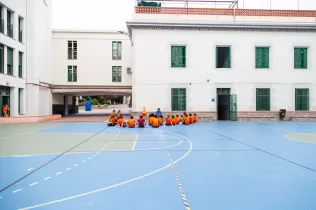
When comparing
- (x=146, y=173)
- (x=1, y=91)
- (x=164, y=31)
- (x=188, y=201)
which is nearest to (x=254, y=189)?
(x=188, y=201)

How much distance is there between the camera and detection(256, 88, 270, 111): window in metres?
22.4

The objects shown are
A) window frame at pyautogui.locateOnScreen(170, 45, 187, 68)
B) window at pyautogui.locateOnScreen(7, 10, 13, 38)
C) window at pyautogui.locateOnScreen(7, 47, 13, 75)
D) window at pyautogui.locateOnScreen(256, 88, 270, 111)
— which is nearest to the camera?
window at pyautogui.locateOnScreen(7, 10, 13, 38)

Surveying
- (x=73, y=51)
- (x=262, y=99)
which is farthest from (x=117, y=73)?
(x=262, y=99)

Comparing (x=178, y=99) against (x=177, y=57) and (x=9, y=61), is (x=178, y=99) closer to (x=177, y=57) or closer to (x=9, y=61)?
(x=177, y=57)

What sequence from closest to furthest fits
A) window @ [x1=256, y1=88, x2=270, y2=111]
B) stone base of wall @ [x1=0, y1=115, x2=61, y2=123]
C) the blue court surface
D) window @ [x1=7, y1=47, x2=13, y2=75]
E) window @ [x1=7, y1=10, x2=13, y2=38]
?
1. the blue court surface
2. stone base of wall @ [x1=0, y1=115, x2=61, y2=123]
3. window @ [x1=7, y1=10, x2=13, y2=38]
4. window @ [x1=7, y1=47, x2=13, y2=75]
5. window @ [x1=256, y1=88, x2=270, y2=111]

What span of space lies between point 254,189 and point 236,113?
18.1 meters

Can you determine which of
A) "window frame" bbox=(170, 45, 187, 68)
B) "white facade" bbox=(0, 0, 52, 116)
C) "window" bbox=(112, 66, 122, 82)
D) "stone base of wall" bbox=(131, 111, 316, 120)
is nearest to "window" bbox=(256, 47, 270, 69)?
"stone base of wall" bbox=(131, 111, 316, 120)

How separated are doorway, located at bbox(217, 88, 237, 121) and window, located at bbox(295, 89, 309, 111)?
5.77 metres

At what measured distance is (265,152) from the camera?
27.1ft

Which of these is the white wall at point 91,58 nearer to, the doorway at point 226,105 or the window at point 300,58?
the doorway at point 226,105

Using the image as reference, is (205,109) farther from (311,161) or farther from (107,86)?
(311,161)

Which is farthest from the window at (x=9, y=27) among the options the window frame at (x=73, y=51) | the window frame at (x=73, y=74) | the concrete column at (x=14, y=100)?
the window frame at (x=73, y=74)

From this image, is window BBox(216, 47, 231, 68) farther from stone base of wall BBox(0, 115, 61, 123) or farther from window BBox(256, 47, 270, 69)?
stone base of wall BBox(0, 115, 61, 123)

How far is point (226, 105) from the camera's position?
2330cm
